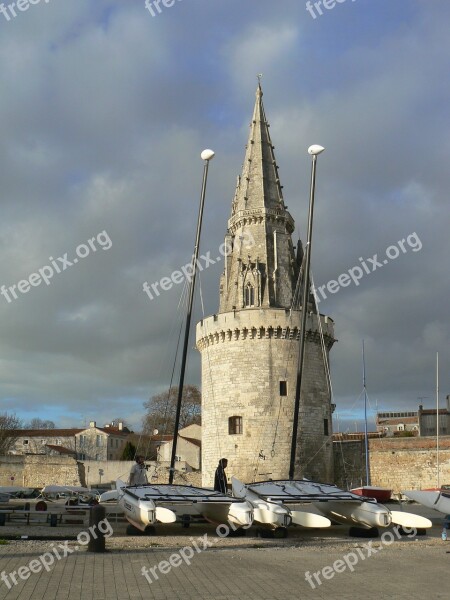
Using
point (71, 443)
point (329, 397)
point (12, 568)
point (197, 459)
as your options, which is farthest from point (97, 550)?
point (71, 443)

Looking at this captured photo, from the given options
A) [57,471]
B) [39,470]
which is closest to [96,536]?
[57,471]

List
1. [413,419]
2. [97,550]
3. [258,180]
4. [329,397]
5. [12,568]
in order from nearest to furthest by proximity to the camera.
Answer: [12,568] → [97,550] → [329,397] → [258,180] → [413,419]

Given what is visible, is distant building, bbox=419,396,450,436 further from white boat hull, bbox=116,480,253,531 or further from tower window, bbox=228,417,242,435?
white boat hull, bbox=116,480,253,531

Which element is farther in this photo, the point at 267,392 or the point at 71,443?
the point at 71,443

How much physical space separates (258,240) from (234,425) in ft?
32.0

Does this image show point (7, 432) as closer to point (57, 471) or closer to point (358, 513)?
point (57, 471)

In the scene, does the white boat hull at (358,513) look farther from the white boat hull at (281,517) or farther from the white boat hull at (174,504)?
the white boat hull at (174,504)

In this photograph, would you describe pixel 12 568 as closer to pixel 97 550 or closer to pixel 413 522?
pixel 97 550

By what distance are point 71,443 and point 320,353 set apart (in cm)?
5463

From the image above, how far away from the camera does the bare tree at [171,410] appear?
221 feet

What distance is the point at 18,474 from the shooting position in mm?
51969
